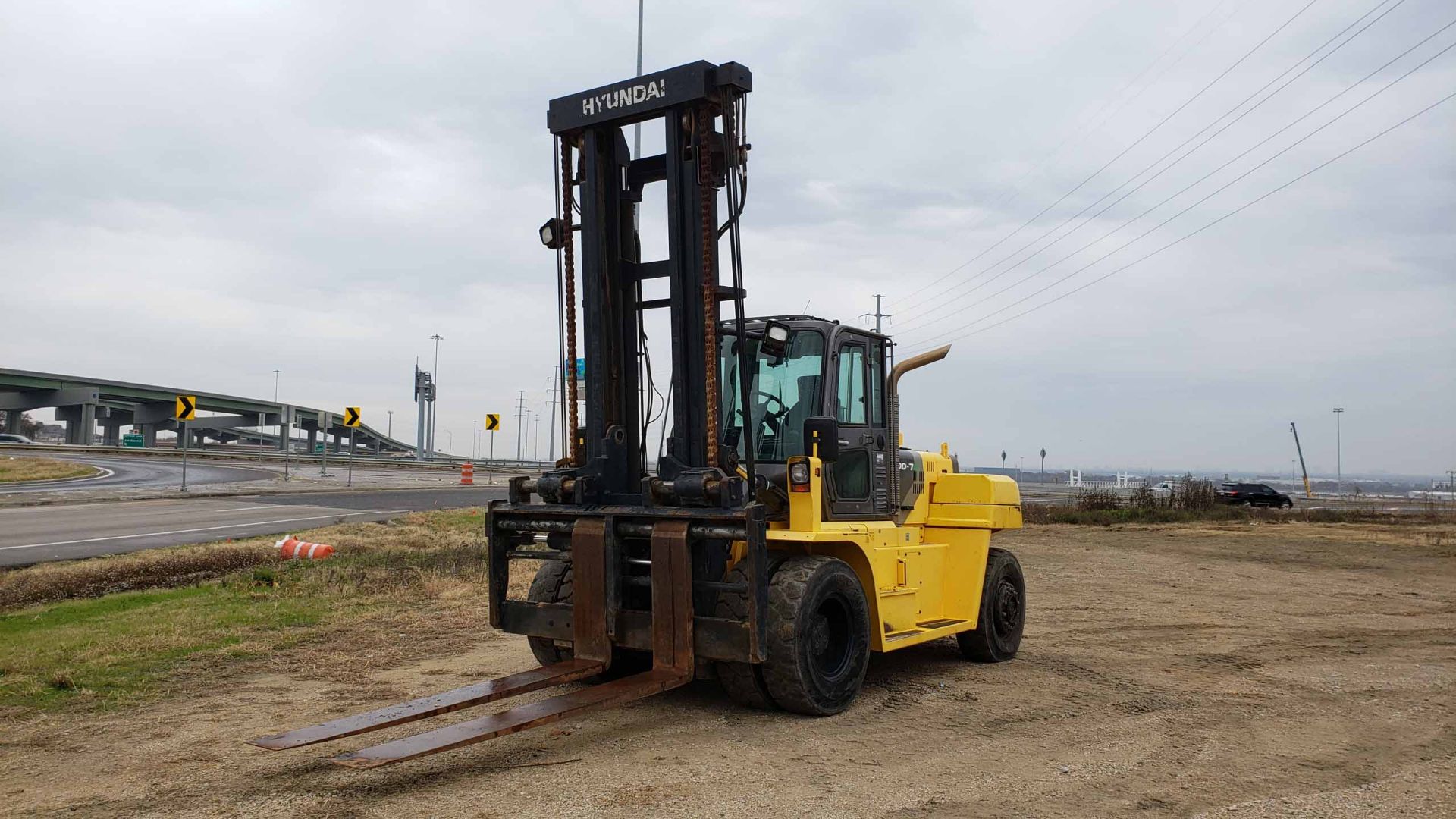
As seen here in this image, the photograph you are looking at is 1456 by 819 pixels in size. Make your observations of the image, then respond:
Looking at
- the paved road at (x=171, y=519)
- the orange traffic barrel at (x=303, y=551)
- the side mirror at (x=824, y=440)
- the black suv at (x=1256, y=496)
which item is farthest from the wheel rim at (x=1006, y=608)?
the black suv at (x=1256, y=496)

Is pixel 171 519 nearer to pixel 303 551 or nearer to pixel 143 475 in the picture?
pixel 303 551

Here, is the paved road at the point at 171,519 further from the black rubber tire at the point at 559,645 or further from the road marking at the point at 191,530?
the black rubber tire at the point at 559,645

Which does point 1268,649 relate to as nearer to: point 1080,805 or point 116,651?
point 1080,805

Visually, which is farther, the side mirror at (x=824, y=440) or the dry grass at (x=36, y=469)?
the dry grass at (x=36, y=469)

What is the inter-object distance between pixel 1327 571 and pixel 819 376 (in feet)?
49.9

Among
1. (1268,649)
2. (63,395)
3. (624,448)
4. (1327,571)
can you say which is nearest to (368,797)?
(624,448)

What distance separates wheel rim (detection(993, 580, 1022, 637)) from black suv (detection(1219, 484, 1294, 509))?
136ft

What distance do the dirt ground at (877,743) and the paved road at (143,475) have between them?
27.9 m

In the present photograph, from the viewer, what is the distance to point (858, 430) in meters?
7.96

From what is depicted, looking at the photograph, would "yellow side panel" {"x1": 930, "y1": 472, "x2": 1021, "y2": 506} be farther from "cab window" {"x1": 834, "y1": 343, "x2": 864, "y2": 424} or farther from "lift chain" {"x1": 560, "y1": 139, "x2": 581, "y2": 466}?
"lift chain" {"x1": 560, "y1": 139, "x2": 581, "y2": 466}

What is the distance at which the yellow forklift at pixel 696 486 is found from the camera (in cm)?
642

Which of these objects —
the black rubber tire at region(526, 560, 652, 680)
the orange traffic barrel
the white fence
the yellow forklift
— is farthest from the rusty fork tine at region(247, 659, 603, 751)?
the white fence

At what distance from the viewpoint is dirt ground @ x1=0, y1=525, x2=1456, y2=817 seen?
5.05m

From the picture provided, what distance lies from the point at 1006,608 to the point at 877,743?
3695 mm
